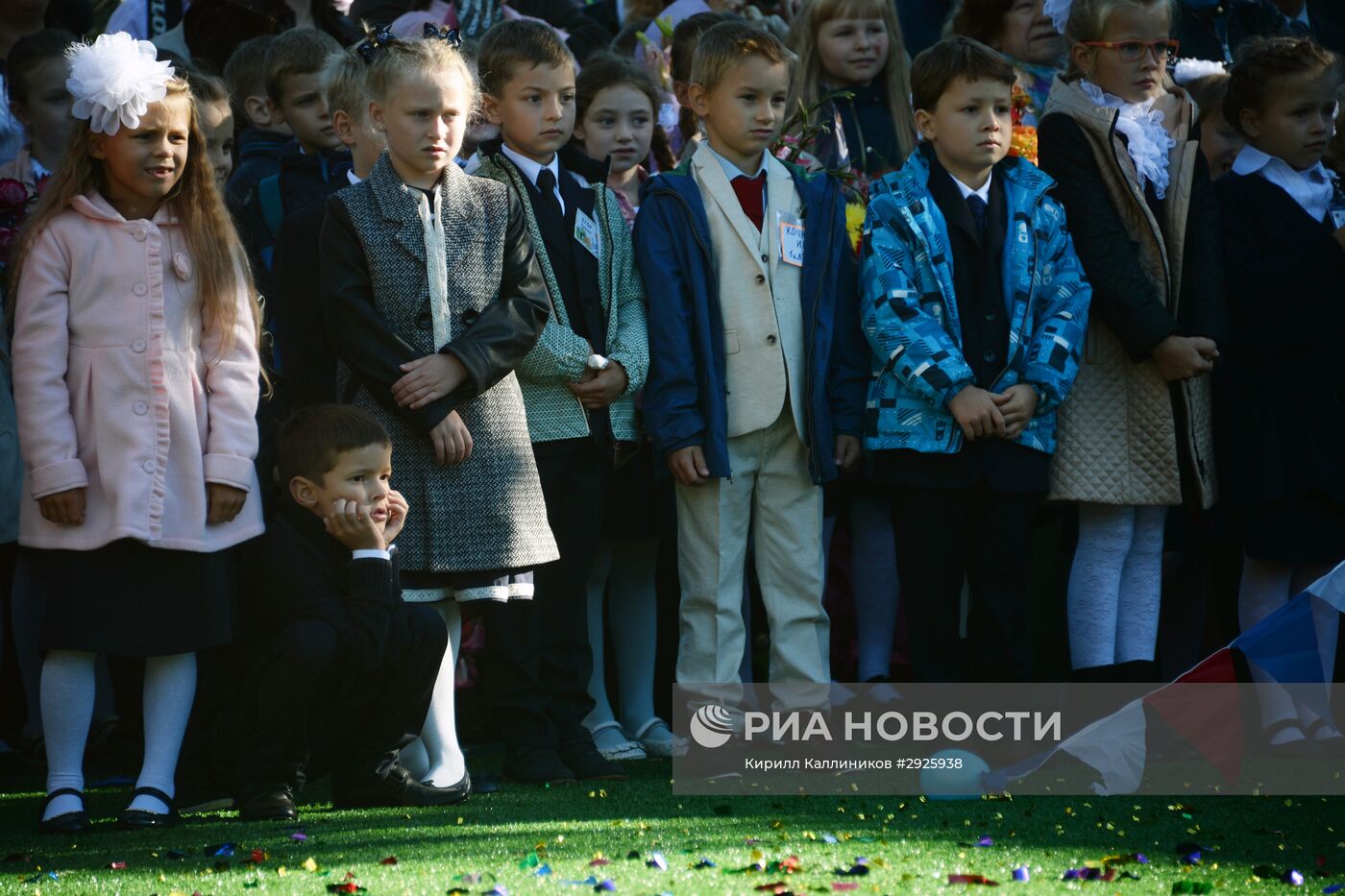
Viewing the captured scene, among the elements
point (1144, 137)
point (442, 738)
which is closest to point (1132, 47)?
point (1144, 137)

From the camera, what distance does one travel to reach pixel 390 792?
4363mm

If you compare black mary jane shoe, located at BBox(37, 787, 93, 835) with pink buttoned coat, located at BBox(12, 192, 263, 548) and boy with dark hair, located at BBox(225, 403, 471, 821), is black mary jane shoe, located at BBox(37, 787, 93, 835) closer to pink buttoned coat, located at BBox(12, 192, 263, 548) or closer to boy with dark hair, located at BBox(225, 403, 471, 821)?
boy with dark hair, located at BBox(225, 403, 471, 821)

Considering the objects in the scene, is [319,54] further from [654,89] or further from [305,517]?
[305,517]

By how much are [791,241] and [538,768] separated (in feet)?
5.55

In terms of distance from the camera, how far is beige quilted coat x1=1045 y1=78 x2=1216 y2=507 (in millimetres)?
5320

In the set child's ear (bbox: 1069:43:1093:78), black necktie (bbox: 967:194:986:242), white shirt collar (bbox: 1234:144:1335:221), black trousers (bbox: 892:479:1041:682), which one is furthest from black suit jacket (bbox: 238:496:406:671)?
white shirt collar (bbox: 1234:144:1335:221)

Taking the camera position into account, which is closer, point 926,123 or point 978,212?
point 978,212

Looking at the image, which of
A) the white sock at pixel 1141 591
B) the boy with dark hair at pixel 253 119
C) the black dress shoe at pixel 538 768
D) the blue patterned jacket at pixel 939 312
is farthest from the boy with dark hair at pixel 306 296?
the white sock at pixel 1141 591

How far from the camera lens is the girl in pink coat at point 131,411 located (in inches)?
166

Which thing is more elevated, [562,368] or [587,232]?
[587,232]

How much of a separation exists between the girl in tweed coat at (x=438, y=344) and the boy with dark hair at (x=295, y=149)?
77cm

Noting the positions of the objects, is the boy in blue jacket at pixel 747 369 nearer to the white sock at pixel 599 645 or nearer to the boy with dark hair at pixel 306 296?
the white sock at pixel 599 645

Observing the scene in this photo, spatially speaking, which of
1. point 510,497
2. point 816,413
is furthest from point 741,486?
point 510,497

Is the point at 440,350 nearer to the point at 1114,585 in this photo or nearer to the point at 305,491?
the point at 305,491
